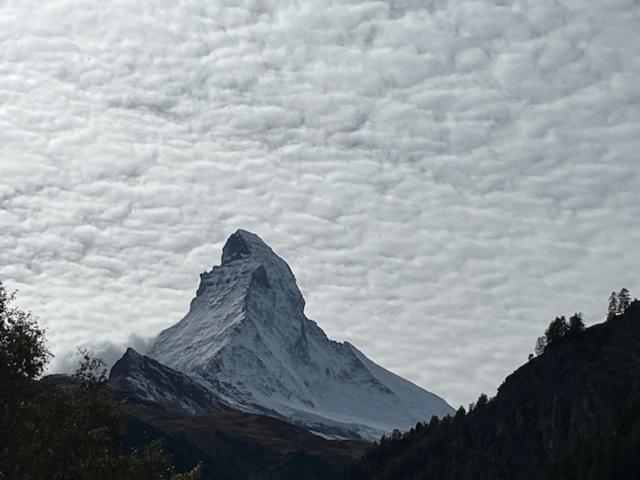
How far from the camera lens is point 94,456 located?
196 ft

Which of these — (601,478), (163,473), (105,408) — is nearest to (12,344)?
(105,408)

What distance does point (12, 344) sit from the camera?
211ft

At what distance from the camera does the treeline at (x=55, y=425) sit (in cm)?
5831

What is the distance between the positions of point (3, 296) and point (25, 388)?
6766 mm

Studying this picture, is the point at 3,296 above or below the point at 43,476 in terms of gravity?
above

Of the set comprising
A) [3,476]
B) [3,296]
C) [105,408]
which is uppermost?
[3,296]

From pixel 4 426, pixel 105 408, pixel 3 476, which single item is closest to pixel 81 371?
pixel 105 408

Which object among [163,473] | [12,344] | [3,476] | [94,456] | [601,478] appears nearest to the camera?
[3,476]

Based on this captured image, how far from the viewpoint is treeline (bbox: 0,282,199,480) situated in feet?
191

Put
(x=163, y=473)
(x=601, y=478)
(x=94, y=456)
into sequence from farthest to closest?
(x=601, y=478)
(x=163, y=473)
(x=94, y=456)

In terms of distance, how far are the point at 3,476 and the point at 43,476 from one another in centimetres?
262

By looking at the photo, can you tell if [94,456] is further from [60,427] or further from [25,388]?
[25,388]

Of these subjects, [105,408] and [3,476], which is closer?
[3,476]

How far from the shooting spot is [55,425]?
6169 cm
